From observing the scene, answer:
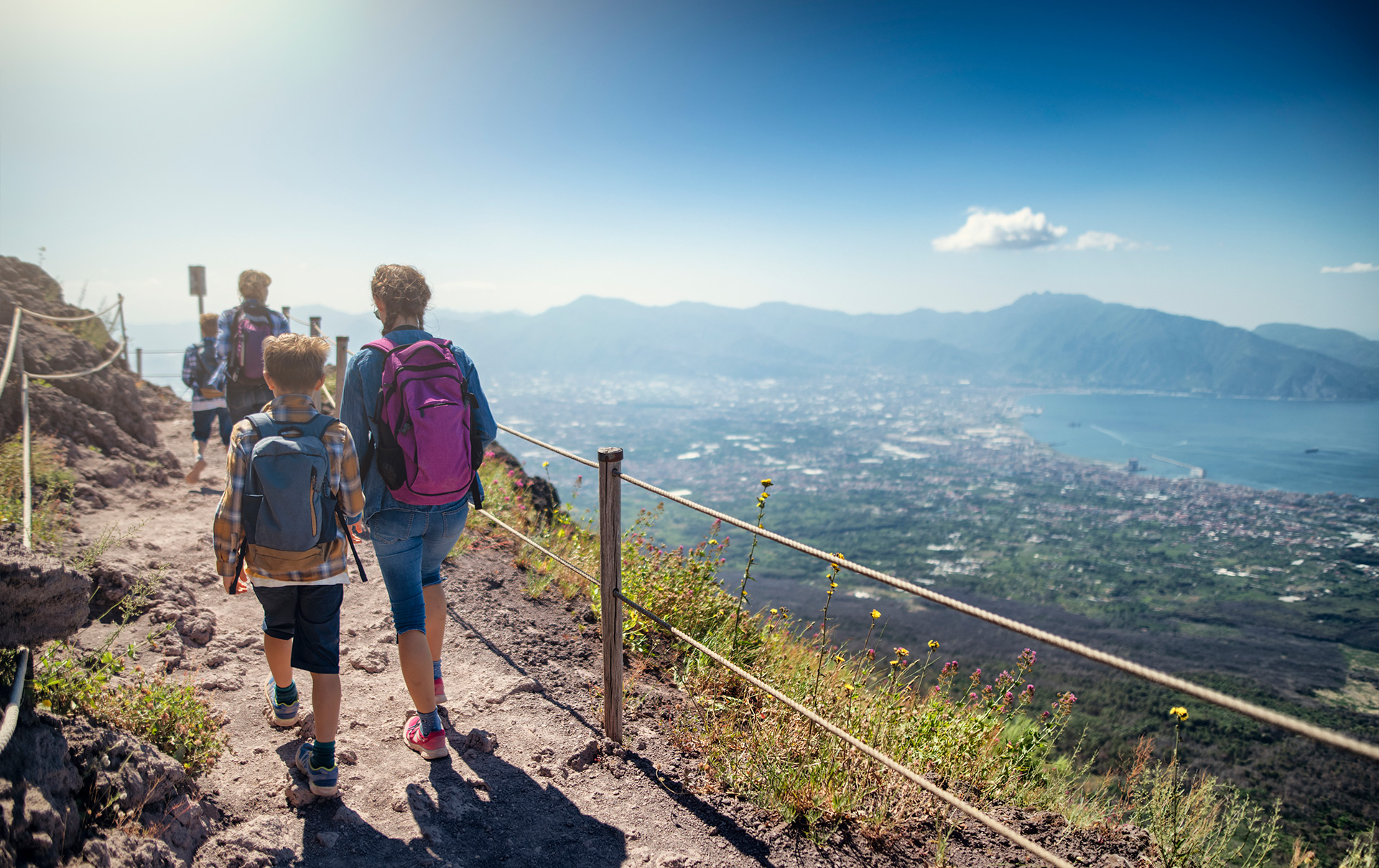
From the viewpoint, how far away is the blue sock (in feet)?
9.25

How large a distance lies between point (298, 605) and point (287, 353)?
97 centimetres

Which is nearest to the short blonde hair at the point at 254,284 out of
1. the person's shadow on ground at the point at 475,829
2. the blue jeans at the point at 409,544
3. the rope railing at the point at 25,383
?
the rope railing at the point at 25,383

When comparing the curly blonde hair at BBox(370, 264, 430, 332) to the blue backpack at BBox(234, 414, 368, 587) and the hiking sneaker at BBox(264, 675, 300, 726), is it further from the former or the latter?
the hiking sneaker at BBox(264, 675, 300, 726)

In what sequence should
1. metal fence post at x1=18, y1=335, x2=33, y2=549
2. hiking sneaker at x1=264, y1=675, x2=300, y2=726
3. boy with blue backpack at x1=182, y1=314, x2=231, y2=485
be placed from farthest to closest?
boy with blue backpack at x1=182, y1=314, x2=231, y2=485 → metal fence post at x1=18, y1=335, x2=33, y2=549 → hiking sneaker at x1=264, y1=675, x2=300, y2=726

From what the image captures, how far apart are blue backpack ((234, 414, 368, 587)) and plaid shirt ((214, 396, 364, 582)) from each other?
2 centimetres

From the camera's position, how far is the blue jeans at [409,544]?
2.52 meters

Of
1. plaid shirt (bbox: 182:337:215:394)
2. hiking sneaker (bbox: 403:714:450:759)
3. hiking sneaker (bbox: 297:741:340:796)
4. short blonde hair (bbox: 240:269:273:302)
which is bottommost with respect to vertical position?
hiking sneaker (bbox: 403:714:450:759)

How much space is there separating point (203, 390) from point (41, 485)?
160 centimetres

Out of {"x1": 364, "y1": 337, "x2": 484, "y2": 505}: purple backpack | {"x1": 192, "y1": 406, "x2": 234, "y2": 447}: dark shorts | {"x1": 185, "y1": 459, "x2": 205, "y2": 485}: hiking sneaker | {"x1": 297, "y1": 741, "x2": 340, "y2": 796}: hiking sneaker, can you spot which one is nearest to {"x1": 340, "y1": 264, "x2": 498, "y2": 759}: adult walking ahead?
{"x1": 364, "y1": 337, "x2": 484, "y2": 505}: purple backpack

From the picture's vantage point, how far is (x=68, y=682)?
2.13 metres

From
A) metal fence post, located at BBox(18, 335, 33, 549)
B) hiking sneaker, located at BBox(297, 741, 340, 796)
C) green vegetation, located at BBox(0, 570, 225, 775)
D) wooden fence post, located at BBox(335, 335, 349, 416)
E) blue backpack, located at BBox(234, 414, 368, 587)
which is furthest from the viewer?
wooden fence post, located at BBox(335, 335, 349, 416)

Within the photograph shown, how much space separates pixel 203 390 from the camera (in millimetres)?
6531

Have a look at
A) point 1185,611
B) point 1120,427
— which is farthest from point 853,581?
point 1120,427

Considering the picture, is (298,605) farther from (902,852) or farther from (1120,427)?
(1120,427)
